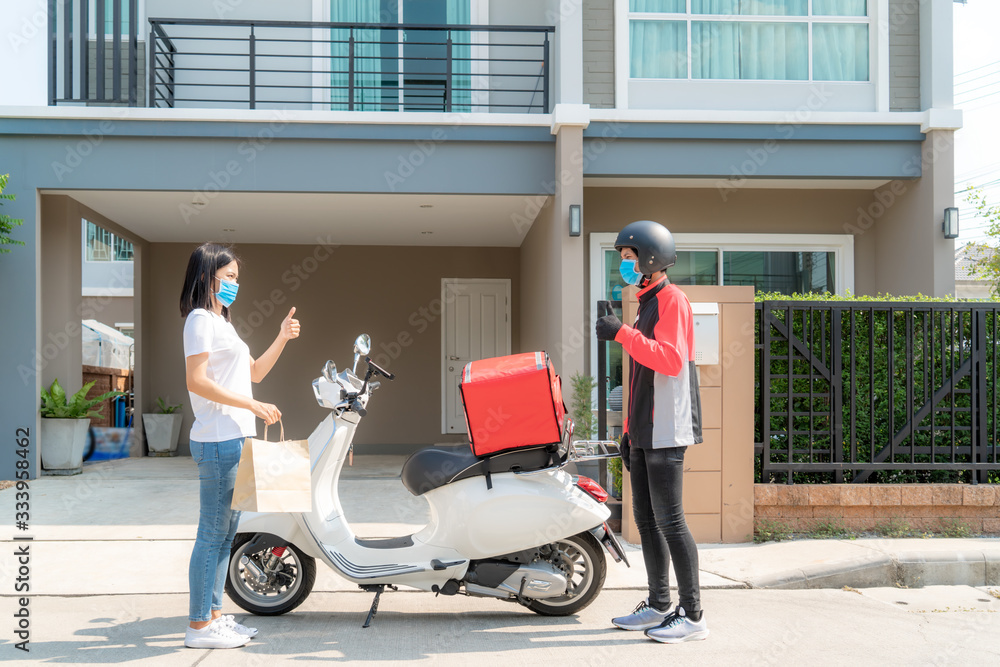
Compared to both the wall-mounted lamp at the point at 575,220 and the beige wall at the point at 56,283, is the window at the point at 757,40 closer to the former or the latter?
the wall-mounted lamp at the point at 575,220

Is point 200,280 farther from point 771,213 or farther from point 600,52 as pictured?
point 771,213

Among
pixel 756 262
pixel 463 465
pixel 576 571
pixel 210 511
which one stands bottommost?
pixel 576 571

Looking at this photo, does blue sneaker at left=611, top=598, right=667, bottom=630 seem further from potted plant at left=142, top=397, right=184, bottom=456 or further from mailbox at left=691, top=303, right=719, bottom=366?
A: potted plant at left=142, top=397, right=184, bottom=456

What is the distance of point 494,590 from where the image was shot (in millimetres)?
3607

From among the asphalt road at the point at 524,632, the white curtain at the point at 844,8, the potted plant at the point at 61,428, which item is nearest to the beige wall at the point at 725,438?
the asphalt road at the point at 524,632

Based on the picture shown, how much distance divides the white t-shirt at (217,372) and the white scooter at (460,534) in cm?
40

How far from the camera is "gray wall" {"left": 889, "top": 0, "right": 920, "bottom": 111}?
802 cm

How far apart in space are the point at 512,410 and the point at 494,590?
866mm

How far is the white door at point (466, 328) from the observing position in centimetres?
1112

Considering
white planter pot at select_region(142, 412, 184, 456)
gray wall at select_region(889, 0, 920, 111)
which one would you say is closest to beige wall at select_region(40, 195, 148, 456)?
white planter pot at select_region(142, 412, 184, 456)

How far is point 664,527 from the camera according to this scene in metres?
3.40

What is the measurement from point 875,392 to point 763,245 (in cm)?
387

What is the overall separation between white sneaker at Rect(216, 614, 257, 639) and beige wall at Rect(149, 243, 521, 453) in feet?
24.2

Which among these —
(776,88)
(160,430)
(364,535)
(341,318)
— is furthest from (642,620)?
(160,430)
